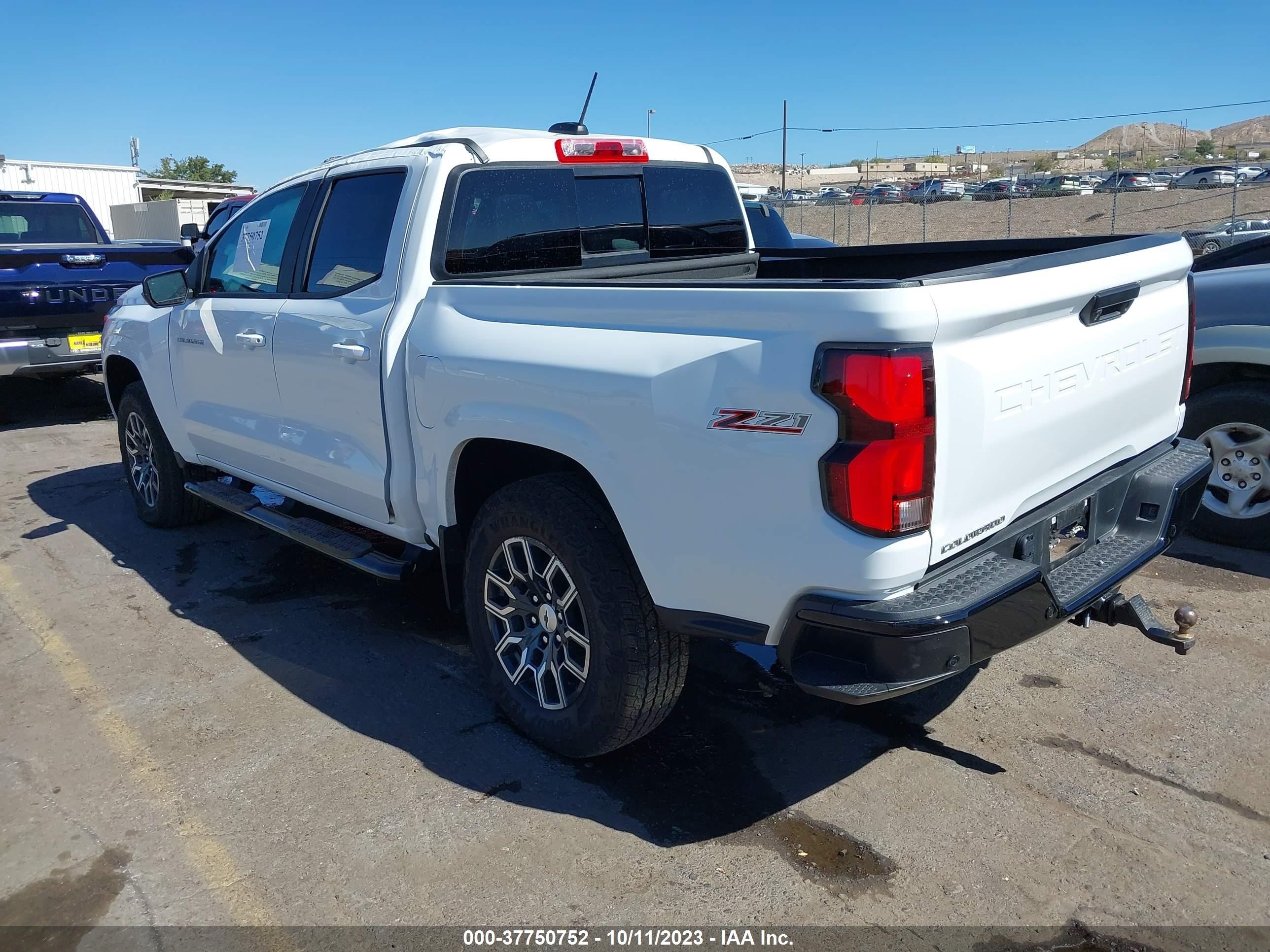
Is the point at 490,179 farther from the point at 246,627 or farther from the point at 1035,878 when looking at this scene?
the point at 1035,878

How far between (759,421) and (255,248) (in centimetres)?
333

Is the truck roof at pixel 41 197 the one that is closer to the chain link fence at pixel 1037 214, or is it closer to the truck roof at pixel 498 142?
the truck roof at pixel 498 142

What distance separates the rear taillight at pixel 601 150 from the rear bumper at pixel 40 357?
6608 millimetres

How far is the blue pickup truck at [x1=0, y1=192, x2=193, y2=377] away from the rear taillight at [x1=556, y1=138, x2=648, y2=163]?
6.02 meters

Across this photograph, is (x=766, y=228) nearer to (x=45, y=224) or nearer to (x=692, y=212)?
(x=692, y=212)

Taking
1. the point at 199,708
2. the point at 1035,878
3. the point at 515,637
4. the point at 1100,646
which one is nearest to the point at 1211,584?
the point at 1100,646

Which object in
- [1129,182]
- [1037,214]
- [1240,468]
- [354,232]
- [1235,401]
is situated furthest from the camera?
[1129,182]

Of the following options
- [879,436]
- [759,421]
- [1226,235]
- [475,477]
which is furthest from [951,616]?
[1226,235]

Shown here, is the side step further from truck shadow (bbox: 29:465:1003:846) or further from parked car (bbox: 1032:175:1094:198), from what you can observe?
parked car (bbox: 1032:175:1094:198)

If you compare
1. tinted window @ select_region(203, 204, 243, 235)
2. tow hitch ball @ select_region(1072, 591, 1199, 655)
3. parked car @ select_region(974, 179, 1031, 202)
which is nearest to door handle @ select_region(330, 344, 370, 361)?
tow hitch ball @ select_region(1072, 591, 1199, 655)

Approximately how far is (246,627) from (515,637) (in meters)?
1.81

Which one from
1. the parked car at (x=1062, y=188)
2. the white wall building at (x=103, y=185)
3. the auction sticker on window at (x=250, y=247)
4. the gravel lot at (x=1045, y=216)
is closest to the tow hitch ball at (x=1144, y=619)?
the auction sticker on window at (x=250, y=247)

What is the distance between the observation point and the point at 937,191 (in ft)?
184

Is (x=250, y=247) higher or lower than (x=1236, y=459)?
higher
